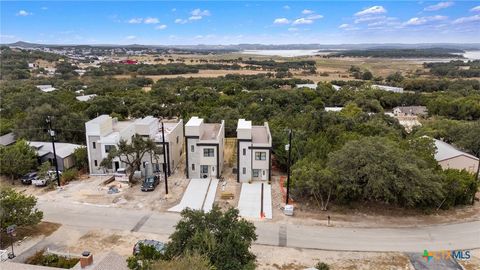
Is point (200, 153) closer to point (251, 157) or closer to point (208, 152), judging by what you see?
point (208, 152)

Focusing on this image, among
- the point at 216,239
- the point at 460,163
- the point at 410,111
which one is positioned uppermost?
the point at 216,239

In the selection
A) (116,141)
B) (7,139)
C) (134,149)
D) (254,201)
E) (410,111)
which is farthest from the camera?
(410,111)

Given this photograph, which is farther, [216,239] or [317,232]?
[317,232]

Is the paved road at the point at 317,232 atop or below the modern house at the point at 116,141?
below

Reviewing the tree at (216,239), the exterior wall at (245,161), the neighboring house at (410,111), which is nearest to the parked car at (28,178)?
the exterior wall at (245,161)

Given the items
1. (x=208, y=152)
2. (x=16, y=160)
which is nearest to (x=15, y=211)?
(x=16, y=160)

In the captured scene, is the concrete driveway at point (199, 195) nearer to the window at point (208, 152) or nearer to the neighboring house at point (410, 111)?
the window at point (208, 152)
